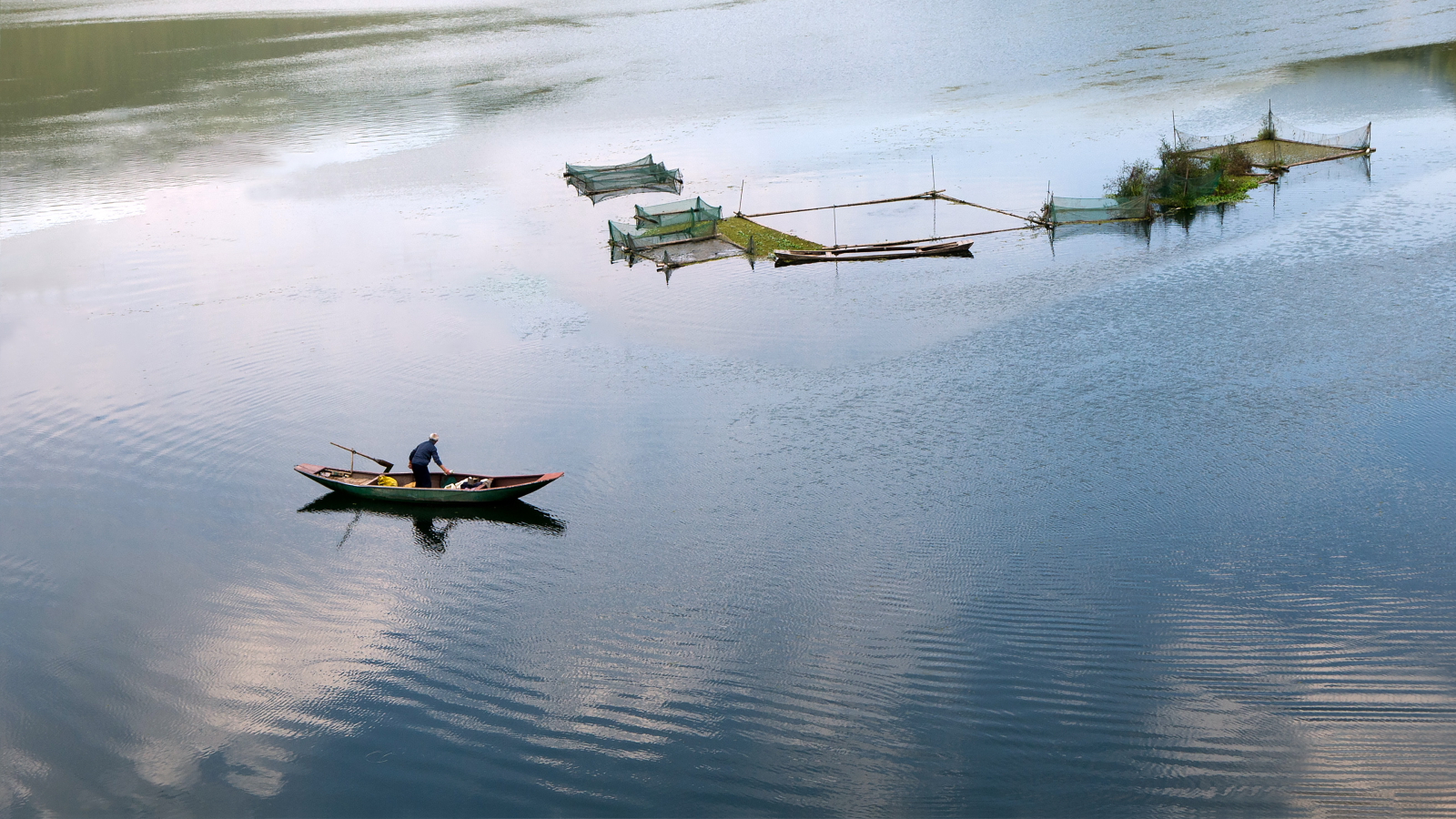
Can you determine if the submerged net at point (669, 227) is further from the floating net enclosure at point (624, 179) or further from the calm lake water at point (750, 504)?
the floating net enclosure at point (624, 179)

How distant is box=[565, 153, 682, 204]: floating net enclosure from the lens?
5294cm

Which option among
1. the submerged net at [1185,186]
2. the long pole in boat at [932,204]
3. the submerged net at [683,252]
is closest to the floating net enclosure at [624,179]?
the submerged net at [683,252]

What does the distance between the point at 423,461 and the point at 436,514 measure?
1297mm

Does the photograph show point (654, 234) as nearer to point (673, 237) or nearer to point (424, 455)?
point (673, 237)

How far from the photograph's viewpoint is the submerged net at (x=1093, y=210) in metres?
41.6

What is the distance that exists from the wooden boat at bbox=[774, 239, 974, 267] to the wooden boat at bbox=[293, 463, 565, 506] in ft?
57.8

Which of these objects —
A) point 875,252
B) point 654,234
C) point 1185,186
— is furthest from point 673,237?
point 1185,186

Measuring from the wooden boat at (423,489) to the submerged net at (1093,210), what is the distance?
25.4 m

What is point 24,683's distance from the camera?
64.3 ft

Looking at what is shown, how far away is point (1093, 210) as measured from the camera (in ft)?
137

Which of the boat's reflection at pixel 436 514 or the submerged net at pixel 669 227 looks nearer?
the boat's reflection at pixel 436 514

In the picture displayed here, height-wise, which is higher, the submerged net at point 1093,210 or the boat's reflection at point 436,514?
the submerged net at point 1093,210

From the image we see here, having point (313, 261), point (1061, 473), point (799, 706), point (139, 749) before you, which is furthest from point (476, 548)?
point (313, 261)

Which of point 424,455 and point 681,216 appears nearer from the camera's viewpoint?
point 424,455
